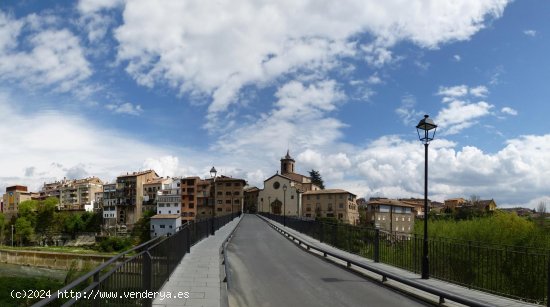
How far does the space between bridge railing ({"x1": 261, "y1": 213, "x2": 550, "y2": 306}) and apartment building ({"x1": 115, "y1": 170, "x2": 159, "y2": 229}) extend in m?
105

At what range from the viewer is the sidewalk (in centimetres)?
855

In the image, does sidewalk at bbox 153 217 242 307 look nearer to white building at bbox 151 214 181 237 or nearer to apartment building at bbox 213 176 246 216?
white building at bbox 151 214 181 237

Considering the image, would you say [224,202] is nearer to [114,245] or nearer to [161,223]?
[161,223]

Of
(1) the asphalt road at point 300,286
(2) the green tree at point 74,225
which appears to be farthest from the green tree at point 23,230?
(1) the asphalt road at point 300,286

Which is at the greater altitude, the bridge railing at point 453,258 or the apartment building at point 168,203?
the bridge railing at point 453,258

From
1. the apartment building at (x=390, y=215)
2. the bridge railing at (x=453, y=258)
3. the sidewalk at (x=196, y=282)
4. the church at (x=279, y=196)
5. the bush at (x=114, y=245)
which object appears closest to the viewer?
the sidewalk at (x=196, y=282)

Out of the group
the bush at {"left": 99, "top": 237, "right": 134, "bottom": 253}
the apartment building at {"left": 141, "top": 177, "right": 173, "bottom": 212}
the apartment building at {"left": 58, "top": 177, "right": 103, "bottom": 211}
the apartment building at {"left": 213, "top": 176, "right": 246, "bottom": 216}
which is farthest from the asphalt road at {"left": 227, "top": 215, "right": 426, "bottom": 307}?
the apartment building at {"left": 58, "top": 177, "right": 103, "bottom": 211}

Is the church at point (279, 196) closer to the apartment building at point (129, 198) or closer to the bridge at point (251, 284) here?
the apartment building at point (129, 198)

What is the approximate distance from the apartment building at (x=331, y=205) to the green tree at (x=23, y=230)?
235 ft

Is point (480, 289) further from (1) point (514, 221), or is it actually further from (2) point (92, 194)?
(2) point (92, 194)

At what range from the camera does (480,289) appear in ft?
33.2

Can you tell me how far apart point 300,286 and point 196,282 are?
8.80 feet

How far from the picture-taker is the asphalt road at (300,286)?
923cm

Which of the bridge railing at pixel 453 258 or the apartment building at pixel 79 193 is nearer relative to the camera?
the bridge railing at pixel 453 258
